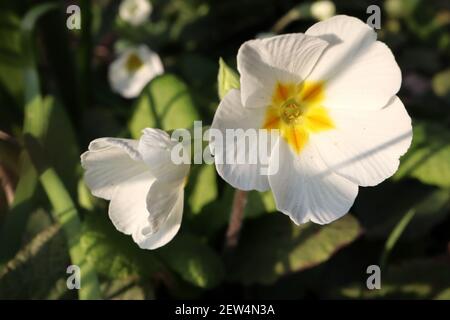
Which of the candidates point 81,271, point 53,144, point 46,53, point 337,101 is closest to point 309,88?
point 337,101

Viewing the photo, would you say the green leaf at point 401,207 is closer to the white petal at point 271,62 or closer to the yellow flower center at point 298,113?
the yellow flower center at point 298,113

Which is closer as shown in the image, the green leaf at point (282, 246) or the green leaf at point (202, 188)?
the green leaf at point (282, 246)

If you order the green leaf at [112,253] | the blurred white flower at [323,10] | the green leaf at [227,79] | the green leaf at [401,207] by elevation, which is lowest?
the green leaf at [401,207]

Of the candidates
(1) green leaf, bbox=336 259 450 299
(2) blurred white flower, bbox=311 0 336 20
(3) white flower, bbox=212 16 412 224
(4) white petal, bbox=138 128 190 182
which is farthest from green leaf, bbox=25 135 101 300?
(2) blurred white flower, bbox=311 0 336 20

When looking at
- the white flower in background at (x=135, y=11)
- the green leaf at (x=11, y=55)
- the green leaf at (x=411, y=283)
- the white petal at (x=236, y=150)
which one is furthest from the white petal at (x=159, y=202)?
the white flower in background at (x=135, y=11)

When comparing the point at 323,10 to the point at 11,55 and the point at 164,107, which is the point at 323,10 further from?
the point at 11,55

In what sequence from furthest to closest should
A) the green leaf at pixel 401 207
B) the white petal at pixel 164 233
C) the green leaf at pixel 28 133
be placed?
the green leaf at pixel 401 207, the green leaf at pixel 28 133, the white petal at pixel 164 233

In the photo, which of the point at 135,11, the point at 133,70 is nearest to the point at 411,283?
the point at 133,70
